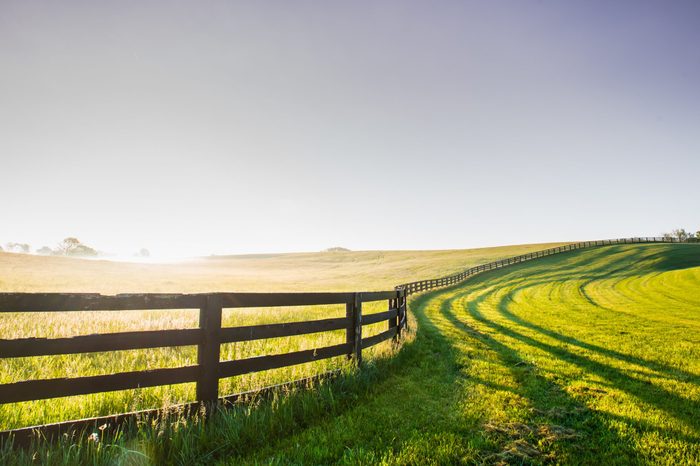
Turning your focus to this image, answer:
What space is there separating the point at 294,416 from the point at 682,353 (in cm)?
1062

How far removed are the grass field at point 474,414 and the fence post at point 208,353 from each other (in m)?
0.31

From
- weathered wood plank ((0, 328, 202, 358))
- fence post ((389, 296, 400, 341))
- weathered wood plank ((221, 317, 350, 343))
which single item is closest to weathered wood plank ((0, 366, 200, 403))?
weathered wood plank ((0, 328, 202, 358))

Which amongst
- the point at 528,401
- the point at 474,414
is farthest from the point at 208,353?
the point at 528,401

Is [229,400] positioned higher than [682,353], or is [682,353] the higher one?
[229,400]

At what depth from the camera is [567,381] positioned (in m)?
7.15

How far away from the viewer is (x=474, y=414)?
5.39 m

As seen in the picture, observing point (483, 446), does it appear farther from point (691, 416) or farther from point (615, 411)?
point (691, 416)

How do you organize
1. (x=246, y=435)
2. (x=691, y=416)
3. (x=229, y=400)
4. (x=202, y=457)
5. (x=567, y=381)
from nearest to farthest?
(x=202, y=457)
(x=246, y=435)
(x=229, y=400)
(x=691, y=416)
(x=567, y=381)

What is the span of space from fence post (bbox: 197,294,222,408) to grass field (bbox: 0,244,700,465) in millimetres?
309

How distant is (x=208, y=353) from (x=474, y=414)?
12.7 ft

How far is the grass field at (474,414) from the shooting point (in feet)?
13.2

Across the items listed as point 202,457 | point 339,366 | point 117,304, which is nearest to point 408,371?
point 339,366

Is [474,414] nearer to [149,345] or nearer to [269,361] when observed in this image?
[269,361]

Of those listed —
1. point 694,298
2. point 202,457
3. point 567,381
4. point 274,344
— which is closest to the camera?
point 202,457
